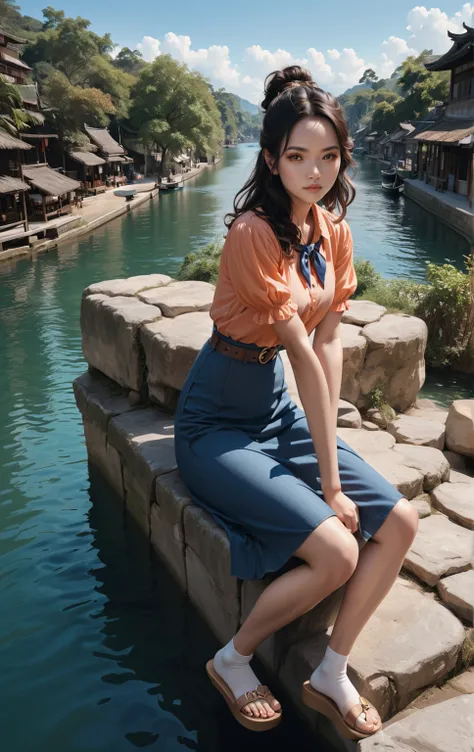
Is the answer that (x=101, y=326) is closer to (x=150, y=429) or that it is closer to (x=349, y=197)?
(x=150, y=429)

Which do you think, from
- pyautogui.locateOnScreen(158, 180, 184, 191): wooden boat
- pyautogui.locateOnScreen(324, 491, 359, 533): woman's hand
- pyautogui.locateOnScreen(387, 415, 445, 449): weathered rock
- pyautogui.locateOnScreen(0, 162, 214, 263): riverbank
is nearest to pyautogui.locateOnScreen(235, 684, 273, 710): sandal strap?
pyautogui.locateOnScreen(324, 491, 359, 533): woman's hand

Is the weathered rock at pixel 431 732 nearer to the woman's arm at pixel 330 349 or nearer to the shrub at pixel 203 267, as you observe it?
the woman's arm at pixel 330 349

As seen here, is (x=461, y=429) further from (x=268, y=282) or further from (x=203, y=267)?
(x=203, y=267)

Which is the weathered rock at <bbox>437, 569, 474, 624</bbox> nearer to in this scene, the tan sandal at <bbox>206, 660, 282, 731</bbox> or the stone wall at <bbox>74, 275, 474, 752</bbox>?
the stone wall at <bbox>74, 275, 474, 752</bbox>

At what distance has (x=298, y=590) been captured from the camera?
207 centimetres

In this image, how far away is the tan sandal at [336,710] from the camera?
1985 millimetres

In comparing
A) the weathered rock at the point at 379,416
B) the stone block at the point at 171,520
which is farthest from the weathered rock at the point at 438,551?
the weathered rock at the point at 379,416

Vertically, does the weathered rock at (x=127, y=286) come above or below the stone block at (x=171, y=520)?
above

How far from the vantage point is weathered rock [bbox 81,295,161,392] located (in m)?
3.84

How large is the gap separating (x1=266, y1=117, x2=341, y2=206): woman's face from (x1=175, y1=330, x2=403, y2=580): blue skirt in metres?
0.62

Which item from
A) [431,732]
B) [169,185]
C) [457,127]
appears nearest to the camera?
[431,732]

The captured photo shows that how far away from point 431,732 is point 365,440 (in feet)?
5.88

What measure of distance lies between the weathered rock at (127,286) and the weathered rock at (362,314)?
1.37 m

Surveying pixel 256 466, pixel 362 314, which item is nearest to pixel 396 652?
pixel 256 466
